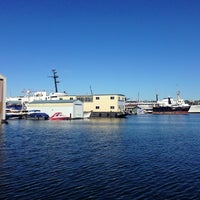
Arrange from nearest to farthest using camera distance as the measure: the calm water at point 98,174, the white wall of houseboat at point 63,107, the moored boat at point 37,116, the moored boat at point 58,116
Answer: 1. the calm water at point 98,174
2. the moored boat at point 58,116
3. the white wall of houseboat at point 63,107
4. the moored boat at point 37,116

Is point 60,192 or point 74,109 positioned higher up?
point 74,109

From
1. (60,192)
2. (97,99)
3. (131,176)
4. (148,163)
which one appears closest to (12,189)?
(60,192)

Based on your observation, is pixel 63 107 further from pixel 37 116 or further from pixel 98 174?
pixel 98 174

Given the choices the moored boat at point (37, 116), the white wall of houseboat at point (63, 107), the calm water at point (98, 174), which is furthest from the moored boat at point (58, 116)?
the calm water at point (98, 174)

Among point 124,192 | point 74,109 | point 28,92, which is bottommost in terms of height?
point 124,192

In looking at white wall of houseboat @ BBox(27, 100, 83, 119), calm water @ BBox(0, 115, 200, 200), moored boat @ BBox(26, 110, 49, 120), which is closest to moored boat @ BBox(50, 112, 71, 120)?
white wall of houseboat @ BBox(27, 100, 83, 119)

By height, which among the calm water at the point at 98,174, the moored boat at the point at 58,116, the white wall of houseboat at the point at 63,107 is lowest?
the calm water at the point at 98,174

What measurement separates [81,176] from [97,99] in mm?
109396

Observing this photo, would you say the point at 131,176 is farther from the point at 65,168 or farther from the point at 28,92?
the point at 28,92

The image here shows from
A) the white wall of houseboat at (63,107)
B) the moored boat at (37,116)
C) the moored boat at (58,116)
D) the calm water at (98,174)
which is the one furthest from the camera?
the moored boat at (37,116)

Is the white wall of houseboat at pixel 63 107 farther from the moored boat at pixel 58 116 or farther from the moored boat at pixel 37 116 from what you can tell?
the moored boat at pixel 37 116

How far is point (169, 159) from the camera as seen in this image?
79.3 ft

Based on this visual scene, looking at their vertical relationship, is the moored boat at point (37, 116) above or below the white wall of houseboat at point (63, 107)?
below

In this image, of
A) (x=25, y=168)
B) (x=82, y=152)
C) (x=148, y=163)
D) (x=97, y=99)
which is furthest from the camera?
(x=97, y=99)
